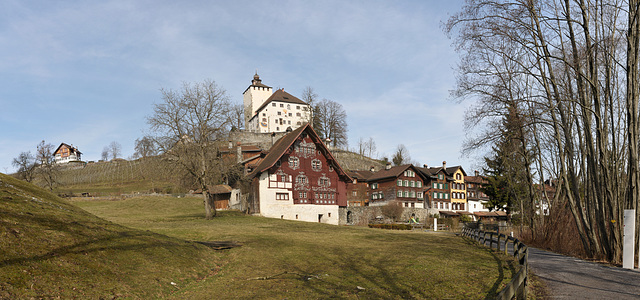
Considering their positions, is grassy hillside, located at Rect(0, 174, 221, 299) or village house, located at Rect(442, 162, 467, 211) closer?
grassy hillside, located at Rect(0, 174, 221, 299)

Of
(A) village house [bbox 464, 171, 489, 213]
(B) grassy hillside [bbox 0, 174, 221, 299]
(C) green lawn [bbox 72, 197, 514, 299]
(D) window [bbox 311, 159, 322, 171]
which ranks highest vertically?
(D) window [bbox 311, 159, 322, 171]

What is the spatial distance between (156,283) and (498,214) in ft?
305

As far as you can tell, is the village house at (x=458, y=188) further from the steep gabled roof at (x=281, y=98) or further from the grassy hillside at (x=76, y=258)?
the grassy hillside at (x=76, y=258)

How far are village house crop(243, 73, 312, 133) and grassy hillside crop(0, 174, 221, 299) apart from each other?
107 metres

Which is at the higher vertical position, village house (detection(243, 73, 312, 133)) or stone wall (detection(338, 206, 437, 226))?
village house (detection(243, 73, 312, 133))

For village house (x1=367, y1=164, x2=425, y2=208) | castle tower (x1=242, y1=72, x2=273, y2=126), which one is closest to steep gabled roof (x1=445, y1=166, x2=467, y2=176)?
village house (x1=367, y1=164, x2=425, y2=208)

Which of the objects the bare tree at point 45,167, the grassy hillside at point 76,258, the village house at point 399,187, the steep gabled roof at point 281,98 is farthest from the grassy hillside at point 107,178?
the grassy hillside at point 76,258

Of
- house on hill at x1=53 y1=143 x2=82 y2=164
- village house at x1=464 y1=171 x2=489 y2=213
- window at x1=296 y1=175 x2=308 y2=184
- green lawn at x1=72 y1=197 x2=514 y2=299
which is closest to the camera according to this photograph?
green lawn at x1=72 y1=197 x2=514 y2=299

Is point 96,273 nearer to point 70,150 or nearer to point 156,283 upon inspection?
point 156,283

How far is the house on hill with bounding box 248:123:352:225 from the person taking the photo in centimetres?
4997

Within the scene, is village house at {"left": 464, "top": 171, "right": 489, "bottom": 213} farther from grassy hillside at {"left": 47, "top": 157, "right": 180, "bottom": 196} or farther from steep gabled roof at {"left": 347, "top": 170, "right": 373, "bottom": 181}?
grassy hillside at {"left": 47, "top": 157, "right": 180, "bottom": 196}

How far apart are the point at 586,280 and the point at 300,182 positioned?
137ft

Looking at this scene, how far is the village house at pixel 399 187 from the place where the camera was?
256ft

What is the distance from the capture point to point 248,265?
17547 millimetres
